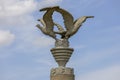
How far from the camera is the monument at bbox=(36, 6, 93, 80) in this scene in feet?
85.3

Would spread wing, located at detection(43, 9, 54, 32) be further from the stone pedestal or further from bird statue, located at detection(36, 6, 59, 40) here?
the stone pedestal

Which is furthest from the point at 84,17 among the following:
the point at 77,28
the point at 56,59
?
the point at 56,59

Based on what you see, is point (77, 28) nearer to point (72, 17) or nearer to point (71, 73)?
point (72, 17)

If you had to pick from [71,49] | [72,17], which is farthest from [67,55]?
[72,17]

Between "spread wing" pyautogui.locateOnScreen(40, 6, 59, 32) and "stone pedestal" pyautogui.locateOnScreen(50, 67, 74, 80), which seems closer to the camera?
"stone pedestal" pyautogui.locateOnScreen(50, 67, 74, 80)

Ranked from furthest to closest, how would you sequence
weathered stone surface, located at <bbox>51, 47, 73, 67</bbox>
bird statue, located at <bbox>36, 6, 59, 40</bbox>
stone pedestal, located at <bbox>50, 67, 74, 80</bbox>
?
bird statue, located at <bbox>36, 6, 59, 40</bbox>, weathered stone surface, located at <bbox>51, 47, 73, 67</bbox>, stone pedestal, located at <bbox>50, 67, 74, 80</bbox>

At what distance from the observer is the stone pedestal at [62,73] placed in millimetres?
25875

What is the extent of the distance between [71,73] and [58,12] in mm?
3313

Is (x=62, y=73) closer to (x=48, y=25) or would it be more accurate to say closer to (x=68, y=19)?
(x=48, y=25)

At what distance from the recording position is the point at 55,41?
26516 millimetres

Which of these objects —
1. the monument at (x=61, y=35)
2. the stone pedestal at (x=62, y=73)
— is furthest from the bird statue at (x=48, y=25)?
the stone pedestal at (x=62, y=73)

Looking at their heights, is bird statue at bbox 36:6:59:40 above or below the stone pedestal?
above

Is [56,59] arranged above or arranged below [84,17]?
below

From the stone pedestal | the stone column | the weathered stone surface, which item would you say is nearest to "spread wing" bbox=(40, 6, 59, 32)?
the stone column
